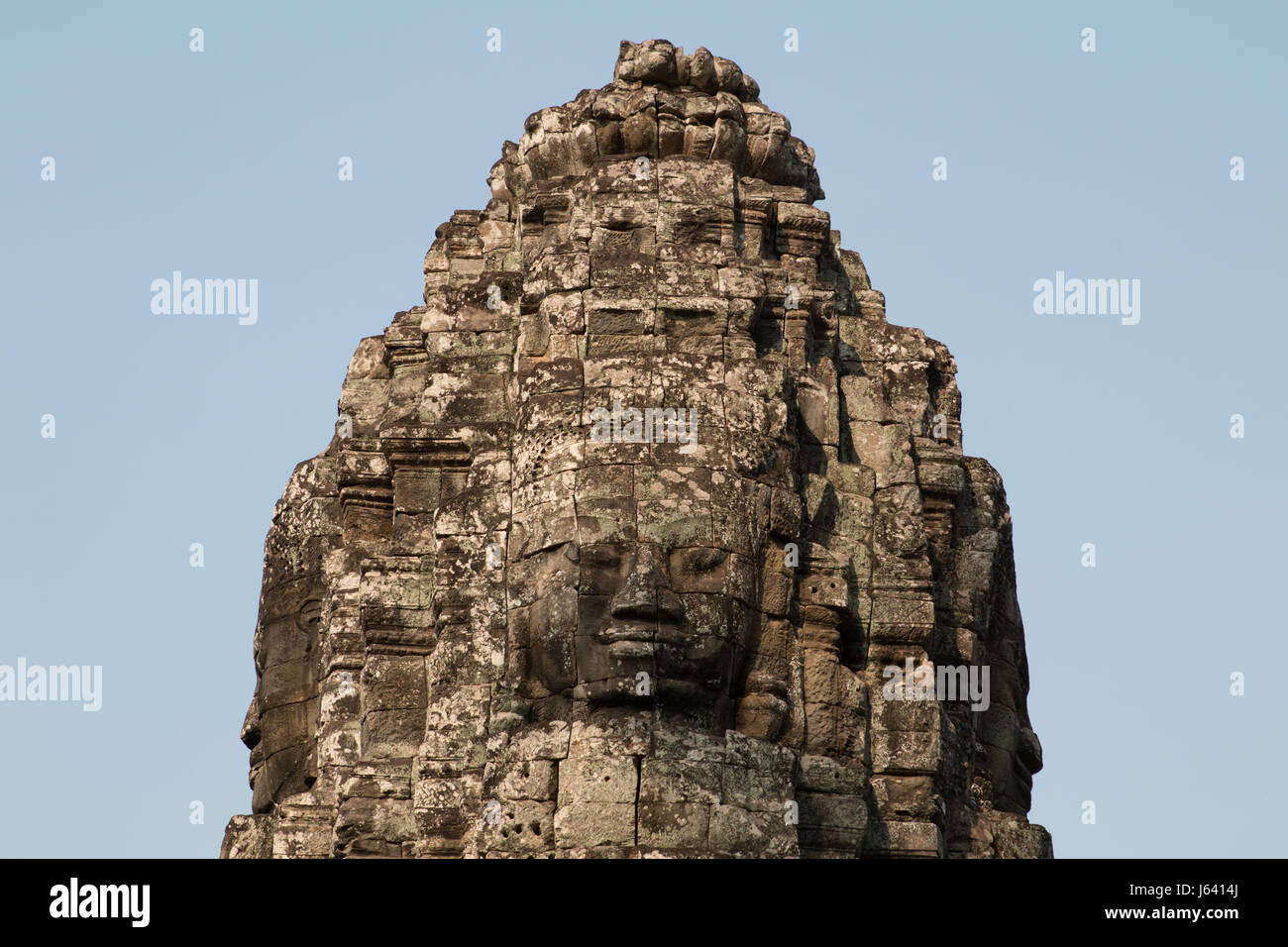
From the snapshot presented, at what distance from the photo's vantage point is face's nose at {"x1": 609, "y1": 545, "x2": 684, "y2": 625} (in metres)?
27.3

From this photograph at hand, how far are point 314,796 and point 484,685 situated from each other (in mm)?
2133

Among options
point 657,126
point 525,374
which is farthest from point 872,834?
point 657,126

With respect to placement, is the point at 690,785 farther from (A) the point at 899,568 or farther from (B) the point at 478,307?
(B) the point at 478,307

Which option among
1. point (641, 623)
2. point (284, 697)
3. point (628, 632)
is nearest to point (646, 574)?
point (641, 623)

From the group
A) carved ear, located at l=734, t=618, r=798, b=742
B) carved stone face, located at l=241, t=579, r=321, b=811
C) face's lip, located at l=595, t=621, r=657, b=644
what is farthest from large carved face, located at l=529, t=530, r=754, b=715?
carved stone face, located at l=241, t=579, r=321, b=811

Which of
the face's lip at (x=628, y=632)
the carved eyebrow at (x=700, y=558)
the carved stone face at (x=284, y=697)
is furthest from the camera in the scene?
the carved stone face at (x=284, y=697)

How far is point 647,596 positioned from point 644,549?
50 cm

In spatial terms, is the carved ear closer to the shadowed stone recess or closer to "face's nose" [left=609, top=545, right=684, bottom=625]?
the shadowed stone recess

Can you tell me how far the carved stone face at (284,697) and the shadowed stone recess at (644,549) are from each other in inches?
1.3

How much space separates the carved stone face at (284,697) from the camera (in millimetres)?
30594

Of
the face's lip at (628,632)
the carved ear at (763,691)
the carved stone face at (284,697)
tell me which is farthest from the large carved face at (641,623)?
the carved stone face at (284,697)

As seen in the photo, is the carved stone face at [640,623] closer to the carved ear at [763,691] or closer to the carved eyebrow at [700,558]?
the carved eyebrow at [700,558]

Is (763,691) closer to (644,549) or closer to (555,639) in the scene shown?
(644,549)

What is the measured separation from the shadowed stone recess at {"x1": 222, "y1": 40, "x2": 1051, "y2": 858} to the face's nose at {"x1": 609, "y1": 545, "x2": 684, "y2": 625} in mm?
33
